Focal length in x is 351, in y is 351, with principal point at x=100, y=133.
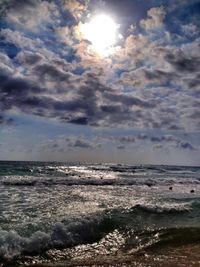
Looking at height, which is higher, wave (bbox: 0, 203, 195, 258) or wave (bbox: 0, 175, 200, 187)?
wave (bbox: 0, 175, 200, 187)

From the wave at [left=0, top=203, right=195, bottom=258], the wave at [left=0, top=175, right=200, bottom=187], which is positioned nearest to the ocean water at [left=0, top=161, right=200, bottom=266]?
the wave at [left=0, top=203, right=195, bottom=258]

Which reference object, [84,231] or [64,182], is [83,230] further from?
[64,182]

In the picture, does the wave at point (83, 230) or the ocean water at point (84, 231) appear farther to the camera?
the wave at point (83, 230)

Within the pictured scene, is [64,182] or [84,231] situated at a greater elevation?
[64,182]

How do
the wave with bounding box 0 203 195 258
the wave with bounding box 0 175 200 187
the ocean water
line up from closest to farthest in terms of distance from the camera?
the ocean water, the wave with bounding box 0 203 195 258, the wave with bounding box 0 175 200 187

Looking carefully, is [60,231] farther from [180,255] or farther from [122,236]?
[180,255]

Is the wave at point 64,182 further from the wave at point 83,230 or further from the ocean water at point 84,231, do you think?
the wave at point 83,230

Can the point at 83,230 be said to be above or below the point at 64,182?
below

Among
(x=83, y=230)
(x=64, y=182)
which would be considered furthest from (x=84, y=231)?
(x=64, y=182)

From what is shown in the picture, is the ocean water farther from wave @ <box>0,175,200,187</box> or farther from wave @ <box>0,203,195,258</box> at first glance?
wave @ <box>0,175,200,187</box>

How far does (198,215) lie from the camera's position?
17312 mm

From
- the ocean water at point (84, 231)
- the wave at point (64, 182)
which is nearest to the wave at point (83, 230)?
the ocean water at point (84, 231)

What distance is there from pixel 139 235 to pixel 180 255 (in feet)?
9.87

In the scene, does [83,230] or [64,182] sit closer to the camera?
[83,230]
